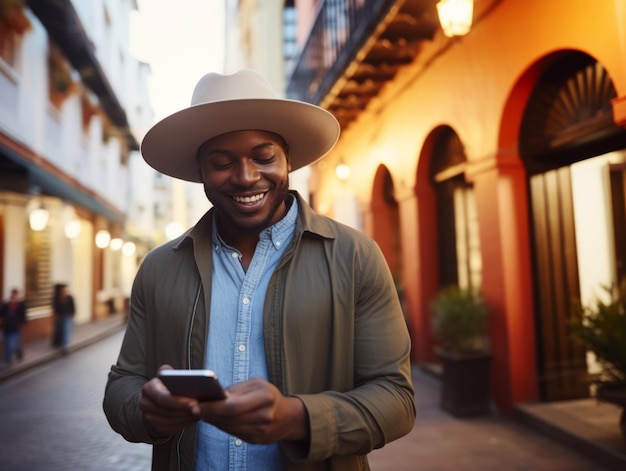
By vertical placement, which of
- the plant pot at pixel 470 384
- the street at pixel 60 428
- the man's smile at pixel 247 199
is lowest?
the street at pixel 60 428

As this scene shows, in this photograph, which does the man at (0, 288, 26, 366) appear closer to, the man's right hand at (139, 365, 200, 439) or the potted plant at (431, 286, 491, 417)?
the potted plant at (431, 286, 491, 417)

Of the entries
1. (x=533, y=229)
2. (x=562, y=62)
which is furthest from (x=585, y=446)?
(x=562, y=62)

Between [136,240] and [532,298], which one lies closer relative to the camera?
[532,298]

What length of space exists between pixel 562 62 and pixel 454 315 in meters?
2.75

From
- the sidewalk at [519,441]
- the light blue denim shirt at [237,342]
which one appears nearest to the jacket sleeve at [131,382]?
the light blue denim shirt at [237,342]

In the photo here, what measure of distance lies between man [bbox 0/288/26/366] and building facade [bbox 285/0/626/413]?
7051mm

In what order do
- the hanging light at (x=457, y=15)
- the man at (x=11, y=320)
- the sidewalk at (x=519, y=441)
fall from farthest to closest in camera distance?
the man at (x=11, y=320)
the hanging light at (x=457, y=15)
the sidewalk at (x=519, y=441)

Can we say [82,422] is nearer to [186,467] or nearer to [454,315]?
[454,315]

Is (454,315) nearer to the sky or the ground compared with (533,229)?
nearer to the ground

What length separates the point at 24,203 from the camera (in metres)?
12.8

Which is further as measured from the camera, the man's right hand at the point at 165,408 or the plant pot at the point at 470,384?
the plant pot at the point at 470,384

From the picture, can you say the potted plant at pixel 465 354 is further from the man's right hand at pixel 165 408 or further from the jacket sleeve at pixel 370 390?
the man's right hand at pixel 165 408

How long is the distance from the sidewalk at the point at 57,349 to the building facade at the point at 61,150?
0.64 meters

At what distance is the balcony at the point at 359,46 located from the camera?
664 cm
